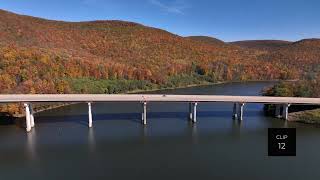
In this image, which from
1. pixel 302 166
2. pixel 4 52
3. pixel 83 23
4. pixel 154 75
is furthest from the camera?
pixel 83 23

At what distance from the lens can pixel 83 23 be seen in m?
186

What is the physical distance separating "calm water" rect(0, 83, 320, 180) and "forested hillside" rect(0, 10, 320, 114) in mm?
23849

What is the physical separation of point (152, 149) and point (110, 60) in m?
87.8

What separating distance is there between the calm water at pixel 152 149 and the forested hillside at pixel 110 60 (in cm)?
2385

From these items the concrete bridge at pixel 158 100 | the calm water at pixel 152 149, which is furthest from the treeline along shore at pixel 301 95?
the calm water at pixel 152 149

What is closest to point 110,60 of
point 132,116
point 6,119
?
point 132,116

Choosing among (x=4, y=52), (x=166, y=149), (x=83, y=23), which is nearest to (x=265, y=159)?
(x=166, y=149)

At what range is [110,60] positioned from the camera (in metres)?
124

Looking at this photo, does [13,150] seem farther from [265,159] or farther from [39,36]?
[39,36]

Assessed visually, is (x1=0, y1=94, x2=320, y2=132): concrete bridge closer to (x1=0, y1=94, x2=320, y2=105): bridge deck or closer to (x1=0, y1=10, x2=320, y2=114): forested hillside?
(x1=0, y1=94, x2=320, y2=105): bridge deck

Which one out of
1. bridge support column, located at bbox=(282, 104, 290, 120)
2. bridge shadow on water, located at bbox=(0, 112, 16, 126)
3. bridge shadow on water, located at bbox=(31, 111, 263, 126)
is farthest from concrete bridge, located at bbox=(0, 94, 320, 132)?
bridge shadow on water, located at bbox=(0, 112, 16, 126)

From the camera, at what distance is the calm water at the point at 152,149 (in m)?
32.3

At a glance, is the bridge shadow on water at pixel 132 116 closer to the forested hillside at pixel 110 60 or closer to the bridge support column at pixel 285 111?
the bridge support column at pixel 285 111

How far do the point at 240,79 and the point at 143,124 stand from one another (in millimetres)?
94289
